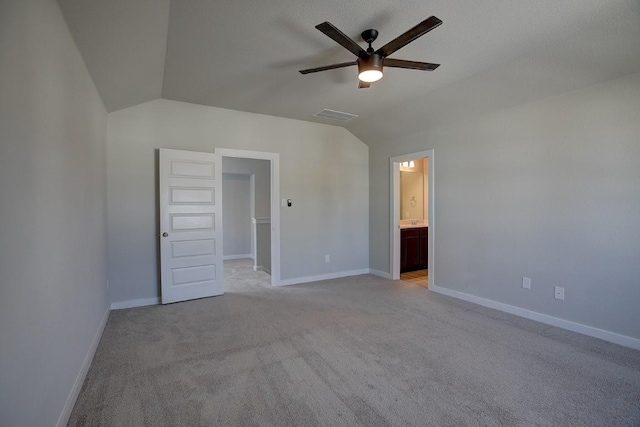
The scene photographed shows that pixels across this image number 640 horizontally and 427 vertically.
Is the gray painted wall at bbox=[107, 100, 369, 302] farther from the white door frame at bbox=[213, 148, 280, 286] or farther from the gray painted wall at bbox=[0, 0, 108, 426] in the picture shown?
the gray painted wall at bbox=[0, 0, 108, 426]

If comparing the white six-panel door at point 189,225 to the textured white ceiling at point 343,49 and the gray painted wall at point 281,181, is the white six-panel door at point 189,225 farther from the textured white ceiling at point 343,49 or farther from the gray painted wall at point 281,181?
the textured white ceiling at point 343,49

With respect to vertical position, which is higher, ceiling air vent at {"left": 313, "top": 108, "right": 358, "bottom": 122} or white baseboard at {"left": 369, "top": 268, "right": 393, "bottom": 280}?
ceiling air vent at {"left": 313, "top": 108, "right": 358, "bottom": 122}

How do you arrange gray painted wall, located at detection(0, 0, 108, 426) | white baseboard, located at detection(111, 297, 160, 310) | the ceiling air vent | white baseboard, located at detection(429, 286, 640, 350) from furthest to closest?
the ceiling air vent, white baseboard, located at detection(111, 297, 160, 310), white baseboard, located at detection(429, 286, 640, 350), gray painted wall, located at detection(0, 0, 108, 426)

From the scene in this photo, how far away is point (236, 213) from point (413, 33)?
6505 mm

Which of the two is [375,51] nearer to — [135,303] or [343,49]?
[343,49]

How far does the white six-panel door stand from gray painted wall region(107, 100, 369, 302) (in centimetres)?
19

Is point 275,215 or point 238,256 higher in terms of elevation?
point 275,215

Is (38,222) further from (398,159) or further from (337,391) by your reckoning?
(398,159)

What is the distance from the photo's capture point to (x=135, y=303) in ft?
12.6

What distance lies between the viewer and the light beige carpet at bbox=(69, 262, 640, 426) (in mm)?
1847

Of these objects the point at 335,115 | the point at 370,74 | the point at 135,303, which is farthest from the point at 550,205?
the point at 135,303

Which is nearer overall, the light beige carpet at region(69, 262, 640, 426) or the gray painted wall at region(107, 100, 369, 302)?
the light beige carpet at region(69, 262, 640, 426)

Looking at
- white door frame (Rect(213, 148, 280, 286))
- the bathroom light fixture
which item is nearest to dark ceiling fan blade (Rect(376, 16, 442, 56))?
white door frame (Rect(213, 148, 280, 286))

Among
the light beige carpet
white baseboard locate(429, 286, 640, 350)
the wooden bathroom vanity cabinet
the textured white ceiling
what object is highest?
the textured white ceiling
